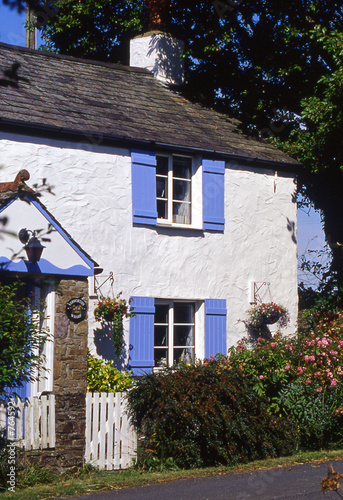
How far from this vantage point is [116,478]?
9617mm

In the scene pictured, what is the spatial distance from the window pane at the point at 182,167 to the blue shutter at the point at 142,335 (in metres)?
2.76

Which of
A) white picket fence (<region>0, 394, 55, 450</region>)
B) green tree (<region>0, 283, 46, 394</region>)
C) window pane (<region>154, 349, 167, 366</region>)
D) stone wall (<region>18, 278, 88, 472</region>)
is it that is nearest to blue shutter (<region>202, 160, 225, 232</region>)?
window pane (<region>154, 349, 167, 366</region>)

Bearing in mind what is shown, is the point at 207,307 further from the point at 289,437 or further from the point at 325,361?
the point at 289,437

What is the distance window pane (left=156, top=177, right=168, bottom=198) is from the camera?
47.3 feet

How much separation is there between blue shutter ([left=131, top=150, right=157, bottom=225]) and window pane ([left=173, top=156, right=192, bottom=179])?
86 cm

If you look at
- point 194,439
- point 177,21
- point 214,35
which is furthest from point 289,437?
point 177,21

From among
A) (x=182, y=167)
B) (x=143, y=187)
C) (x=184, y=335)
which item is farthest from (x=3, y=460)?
(x=182, y=167)

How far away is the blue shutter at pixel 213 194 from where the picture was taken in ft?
48.0

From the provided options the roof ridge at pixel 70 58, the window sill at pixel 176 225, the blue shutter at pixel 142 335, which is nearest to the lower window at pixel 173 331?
the blue shutter at pixel 142 335

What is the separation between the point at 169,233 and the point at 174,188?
1122 mm

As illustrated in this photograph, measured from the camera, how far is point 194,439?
414 inches

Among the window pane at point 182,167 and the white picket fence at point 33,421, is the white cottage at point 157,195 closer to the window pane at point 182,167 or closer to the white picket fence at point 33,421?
the window pane at point 182,167

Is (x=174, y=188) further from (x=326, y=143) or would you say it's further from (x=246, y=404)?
(x=246, y=404)

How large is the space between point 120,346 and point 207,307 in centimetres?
233
